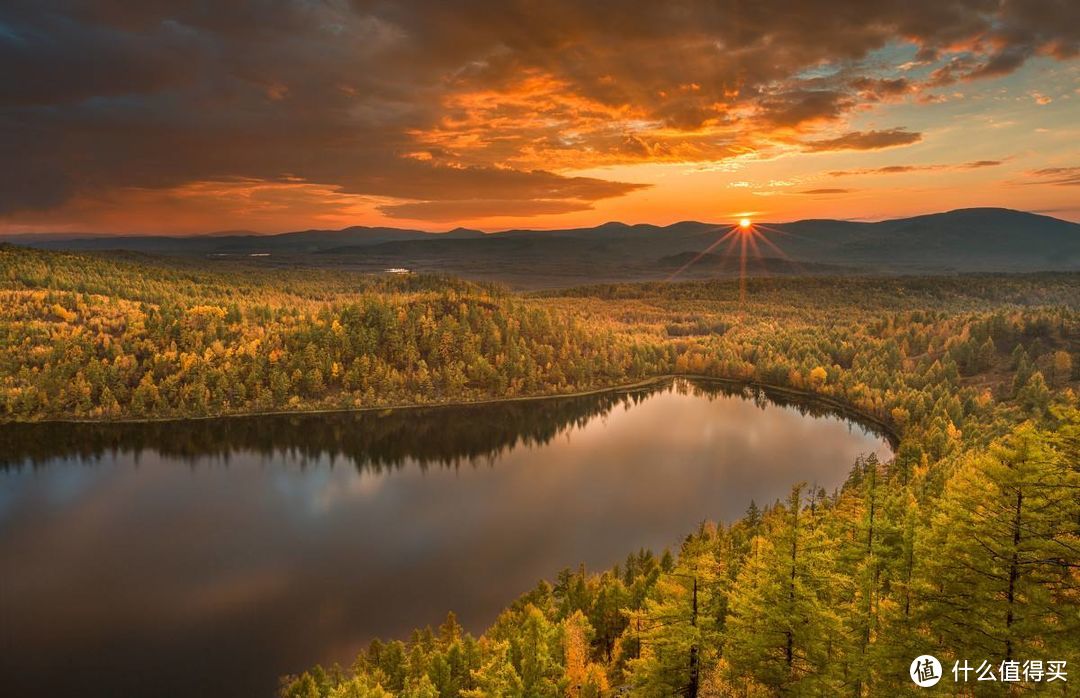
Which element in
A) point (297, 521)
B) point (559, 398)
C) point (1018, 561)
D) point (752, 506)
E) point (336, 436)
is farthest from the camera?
point (559, 398)

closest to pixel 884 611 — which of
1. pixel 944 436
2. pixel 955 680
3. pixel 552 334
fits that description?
pixel 955 680

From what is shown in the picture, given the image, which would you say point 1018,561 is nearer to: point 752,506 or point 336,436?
point 752,506

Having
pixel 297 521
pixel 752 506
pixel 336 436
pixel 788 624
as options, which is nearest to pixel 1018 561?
pixel 788 624

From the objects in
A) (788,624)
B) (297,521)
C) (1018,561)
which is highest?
(1018,561)

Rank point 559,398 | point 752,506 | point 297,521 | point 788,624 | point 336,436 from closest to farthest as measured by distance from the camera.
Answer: point 788,624 < point 752,506 < point 297,521 < point 336,436 < point 559,398

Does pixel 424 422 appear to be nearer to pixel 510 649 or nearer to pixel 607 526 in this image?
pixel 607 526

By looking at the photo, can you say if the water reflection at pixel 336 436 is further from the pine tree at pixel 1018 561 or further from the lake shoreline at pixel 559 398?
the pine tree at pixel 1018 561
